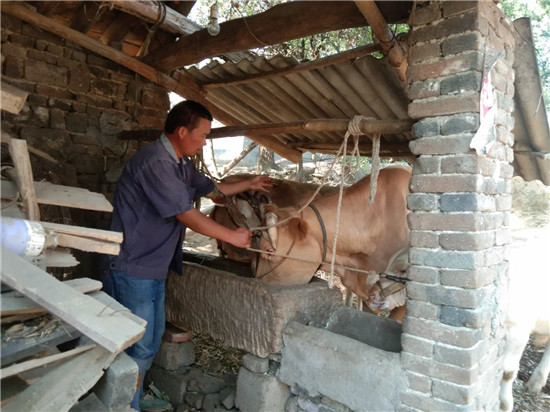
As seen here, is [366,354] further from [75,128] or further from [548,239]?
[75,128]

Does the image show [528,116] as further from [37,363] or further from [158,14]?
[37,363]

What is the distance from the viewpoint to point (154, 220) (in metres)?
2.88

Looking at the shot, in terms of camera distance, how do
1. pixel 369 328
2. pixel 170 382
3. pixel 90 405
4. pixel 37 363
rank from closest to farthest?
pixel 37 363, pixel 90 405, pixel 369 328, pixel 170 382

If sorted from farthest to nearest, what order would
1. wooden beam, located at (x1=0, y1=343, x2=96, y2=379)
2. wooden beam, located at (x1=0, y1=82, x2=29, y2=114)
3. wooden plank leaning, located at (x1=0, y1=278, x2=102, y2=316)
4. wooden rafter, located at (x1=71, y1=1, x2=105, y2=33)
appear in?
wooden rafter, located at (x1=71, y1=1, x2=105, y2=33), wooden beam, located at (x1=0, y1=82, x2=29, y2=114), wooden plank leaning, located at (x1=0, y1=278, x2=102, y2=316), wooden beam, located at (x1=0, y1=343, x2=96, y2=379)

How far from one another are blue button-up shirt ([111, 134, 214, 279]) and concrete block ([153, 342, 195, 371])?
1.00 m

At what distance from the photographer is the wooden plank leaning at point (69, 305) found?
1.51m

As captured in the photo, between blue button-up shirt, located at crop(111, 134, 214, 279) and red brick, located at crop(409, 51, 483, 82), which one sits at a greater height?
red brick, located at crop(409, 51, 483, 82)

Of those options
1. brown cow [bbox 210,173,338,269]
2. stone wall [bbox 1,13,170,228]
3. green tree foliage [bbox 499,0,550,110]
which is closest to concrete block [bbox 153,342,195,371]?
brown cow [bbox 210,173,338,269]

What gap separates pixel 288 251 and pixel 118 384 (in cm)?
176

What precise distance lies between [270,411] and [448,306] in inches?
58.8

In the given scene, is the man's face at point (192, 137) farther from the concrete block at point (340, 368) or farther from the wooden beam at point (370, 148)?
the wooden beam at point (370, 148)

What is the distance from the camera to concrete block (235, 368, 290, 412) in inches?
112

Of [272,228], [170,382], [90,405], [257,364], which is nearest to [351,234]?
[272,228]

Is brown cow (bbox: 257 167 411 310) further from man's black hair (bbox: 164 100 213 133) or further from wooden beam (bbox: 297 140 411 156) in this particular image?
man's black hair (bbox: 164 100 213 133)
